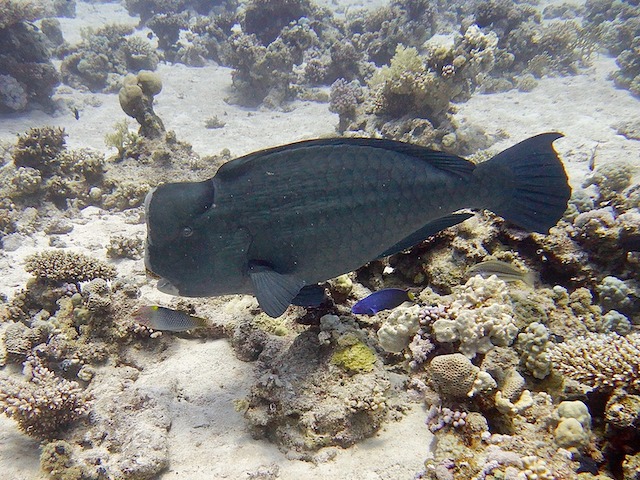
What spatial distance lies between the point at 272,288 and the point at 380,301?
1.14m

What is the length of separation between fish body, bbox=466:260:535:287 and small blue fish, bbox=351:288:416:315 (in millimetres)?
695

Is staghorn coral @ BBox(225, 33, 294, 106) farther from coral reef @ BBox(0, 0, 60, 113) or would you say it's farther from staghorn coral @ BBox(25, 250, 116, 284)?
staghorn coral @ BBox(25, 250, 116, 284)

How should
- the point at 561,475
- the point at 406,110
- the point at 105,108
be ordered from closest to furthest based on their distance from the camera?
the point at 561,475, the point at 406,110, the point at 105,108

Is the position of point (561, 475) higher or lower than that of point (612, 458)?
higher

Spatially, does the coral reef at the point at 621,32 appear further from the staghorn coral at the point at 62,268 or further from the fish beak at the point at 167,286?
the staghorn coral at the point at 62,268

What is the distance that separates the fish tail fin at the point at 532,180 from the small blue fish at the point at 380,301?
103cm

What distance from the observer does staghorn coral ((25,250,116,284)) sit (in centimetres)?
441

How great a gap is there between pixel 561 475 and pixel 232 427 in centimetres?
224

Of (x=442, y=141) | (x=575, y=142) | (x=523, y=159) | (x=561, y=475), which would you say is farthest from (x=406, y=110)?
(x=561, y=475)

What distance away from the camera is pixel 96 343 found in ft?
12.9

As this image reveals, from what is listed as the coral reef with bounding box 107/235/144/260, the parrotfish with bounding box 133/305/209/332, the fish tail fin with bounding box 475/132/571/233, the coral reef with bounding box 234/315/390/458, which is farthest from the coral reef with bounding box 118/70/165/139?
the fish tail fin with bounding box 475/132/571/233

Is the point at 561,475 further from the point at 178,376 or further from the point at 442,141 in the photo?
the point at 442,141

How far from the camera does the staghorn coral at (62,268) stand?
4.41 metres

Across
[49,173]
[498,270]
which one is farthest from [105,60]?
[498,270]
